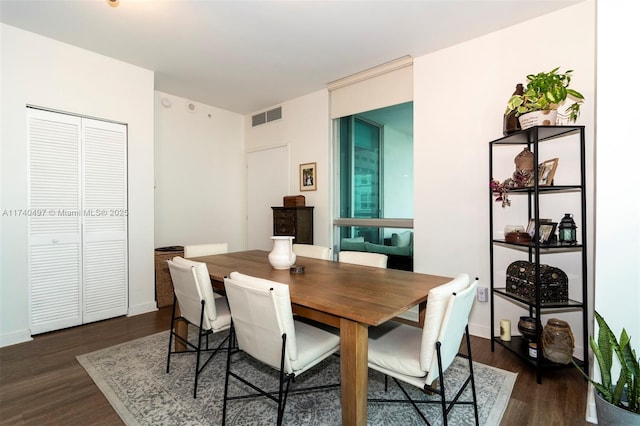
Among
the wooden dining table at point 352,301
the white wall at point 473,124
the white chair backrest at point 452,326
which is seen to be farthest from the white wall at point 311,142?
the white chair backrest at point 452,326

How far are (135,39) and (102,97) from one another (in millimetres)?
830

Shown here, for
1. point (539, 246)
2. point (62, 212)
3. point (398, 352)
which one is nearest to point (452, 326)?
point (398, 352)

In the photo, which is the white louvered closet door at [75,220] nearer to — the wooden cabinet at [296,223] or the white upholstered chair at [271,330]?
the wooden cabinet at [296,223]

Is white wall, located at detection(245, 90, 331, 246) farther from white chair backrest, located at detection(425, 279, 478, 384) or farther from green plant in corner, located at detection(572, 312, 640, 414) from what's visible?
green plant in corner, located at detection(572, 312, 640, 414)

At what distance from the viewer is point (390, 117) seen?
151 inches

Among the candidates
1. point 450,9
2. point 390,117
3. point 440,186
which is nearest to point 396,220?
point 440,186

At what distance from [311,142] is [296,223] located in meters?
1.21

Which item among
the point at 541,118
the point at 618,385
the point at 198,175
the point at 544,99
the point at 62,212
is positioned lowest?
the point at 618,385

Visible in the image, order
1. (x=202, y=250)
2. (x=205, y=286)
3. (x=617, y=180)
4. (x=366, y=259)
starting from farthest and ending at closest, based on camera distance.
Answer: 1. (x=202, y=250)
2. (x=366, y=259)
3. (x=205, y=286)
4. (x=617, y=180)

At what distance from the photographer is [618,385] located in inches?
58.3

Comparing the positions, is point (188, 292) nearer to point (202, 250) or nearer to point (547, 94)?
point (202, 250)

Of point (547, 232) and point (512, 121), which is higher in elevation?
point (512, 121)

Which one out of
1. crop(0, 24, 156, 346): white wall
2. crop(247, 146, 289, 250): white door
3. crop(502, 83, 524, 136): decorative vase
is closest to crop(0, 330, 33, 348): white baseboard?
crop(0, 24, 156, 346): white wall

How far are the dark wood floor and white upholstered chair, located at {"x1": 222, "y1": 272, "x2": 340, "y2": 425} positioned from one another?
1.03m
